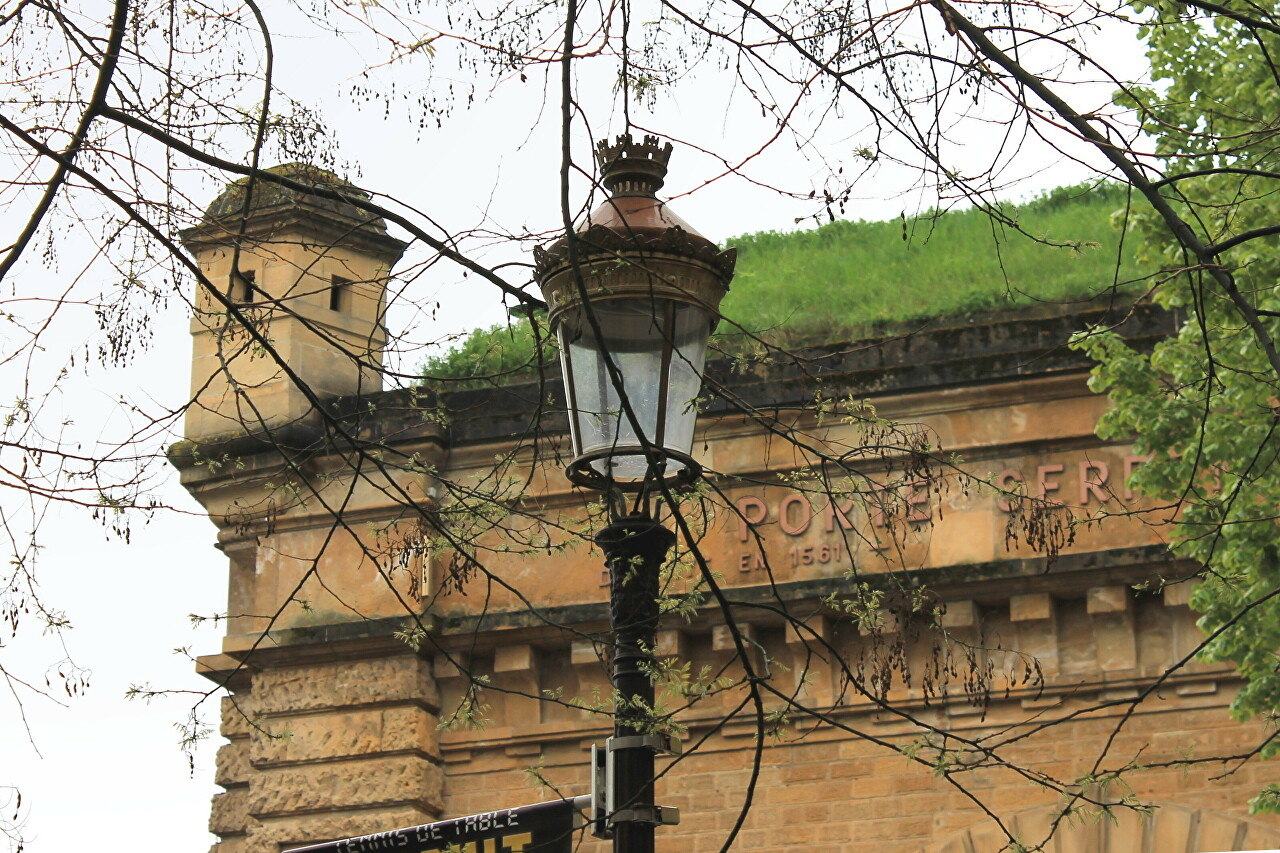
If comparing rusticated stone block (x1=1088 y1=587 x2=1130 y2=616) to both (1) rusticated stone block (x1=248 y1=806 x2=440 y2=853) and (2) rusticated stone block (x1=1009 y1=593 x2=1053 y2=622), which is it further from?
(1) rusticated stone block (x1=248 y1=806 x2=440 y2=853)

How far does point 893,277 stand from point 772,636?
14.5 ft

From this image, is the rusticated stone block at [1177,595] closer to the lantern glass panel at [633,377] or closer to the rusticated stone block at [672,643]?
the rusticated stone block at [672,643]

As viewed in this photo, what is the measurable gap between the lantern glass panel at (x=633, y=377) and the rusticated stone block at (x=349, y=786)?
7789mm

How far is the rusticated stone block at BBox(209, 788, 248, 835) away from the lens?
14078mm

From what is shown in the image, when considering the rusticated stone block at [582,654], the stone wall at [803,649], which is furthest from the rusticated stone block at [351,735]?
the rusticated stone block at [582,654]

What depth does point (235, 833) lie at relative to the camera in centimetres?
1412

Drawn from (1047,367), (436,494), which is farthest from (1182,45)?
(436,494)

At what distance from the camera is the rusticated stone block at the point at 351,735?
13383mm

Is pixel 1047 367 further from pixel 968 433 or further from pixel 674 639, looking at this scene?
pixel 674 639

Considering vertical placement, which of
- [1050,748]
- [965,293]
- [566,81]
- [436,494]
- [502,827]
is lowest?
[502,827]

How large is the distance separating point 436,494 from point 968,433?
3897mm

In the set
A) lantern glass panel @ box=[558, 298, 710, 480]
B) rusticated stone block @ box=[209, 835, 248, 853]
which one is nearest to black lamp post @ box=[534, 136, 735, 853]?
lantern glass panel @ box=[558, 298, 710, 480]

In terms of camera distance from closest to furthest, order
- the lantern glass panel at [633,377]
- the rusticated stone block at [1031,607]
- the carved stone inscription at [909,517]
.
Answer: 1. the lantern glass panel at [633,377]
2. the rusticated stone block at [1031,607]
3. the carved stone inscription at [909,517]

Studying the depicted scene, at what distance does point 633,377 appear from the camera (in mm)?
5793
